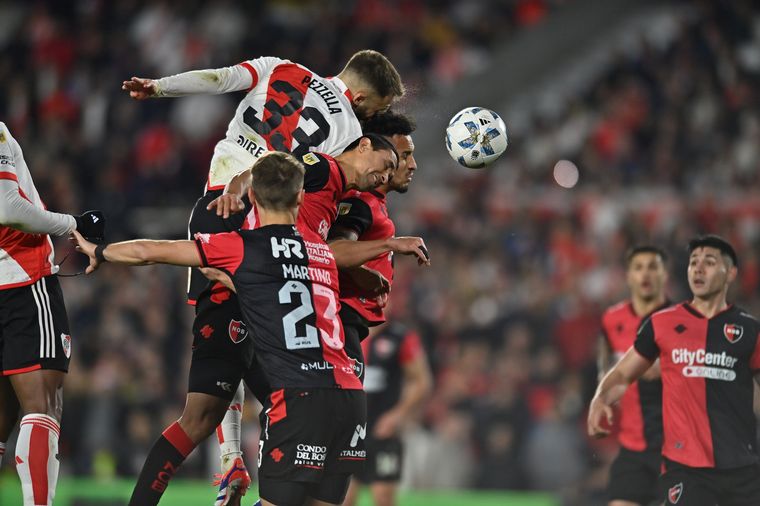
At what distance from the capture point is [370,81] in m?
6.55

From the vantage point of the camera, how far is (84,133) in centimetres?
1576

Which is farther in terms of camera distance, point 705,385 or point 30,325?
point 705,385

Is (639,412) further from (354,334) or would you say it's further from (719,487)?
(354,334)

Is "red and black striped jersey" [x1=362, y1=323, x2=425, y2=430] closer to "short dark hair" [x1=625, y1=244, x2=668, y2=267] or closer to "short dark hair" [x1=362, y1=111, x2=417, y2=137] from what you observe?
"short dark hair" [x1=625, y1=244, x2=668, y2=267]

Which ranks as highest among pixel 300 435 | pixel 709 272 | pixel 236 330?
pixel 709 272

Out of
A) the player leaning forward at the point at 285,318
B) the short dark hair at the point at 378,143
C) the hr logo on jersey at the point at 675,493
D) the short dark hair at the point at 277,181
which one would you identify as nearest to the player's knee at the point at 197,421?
the player leaning forward at the point at 285,318

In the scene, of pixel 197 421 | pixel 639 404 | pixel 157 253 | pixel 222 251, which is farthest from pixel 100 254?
pixel 639 404

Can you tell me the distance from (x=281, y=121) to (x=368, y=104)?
53 cm

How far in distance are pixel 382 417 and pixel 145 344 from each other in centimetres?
384

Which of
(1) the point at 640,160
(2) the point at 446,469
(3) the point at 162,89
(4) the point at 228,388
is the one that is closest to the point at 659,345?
(4) the point at 228,388

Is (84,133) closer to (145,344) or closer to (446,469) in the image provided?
(145,344)

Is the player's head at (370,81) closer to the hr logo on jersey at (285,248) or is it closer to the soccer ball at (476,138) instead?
the soccer ball at (476,138)

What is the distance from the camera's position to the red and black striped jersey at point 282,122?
6.29 m

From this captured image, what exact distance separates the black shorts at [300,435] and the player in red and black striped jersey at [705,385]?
6.92 feet
